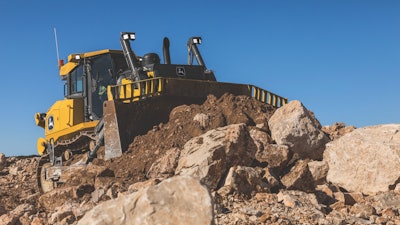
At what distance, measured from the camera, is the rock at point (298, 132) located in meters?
10.7

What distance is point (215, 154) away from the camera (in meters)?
8.99

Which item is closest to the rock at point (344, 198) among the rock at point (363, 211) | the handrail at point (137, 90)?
the rock at point (363, 211)

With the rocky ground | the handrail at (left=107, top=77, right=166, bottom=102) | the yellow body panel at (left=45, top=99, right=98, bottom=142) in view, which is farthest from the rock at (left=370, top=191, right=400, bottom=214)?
the yellow body panel at (left=45, top=99, right=98, bottom=142)

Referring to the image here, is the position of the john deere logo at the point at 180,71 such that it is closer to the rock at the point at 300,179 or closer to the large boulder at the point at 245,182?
the rock at the point at 300,179

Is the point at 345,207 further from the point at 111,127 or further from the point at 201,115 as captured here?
the point at 111,127

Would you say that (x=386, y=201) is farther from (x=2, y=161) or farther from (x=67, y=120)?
(x=2, y=161)

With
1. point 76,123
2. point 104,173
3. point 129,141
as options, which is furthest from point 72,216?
point 76,123

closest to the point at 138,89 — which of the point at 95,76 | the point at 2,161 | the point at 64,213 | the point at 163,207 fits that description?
the point at 95,76

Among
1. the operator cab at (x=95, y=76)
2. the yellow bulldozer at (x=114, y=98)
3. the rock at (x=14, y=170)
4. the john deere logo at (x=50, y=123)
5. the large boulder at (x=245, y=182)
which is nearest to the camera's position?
the large boulder at (x=245, y=182)

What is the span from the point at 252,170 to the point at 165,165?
5.83 feet

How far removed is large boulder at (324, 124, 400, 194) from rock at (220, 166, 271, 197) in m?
1.98

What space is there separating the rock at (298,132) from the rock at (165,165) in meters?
1.88

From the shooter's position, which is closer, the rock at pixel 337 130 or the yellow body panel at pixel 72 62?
the rock at pixel 337 130

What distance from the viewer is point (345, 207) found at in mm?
8664
